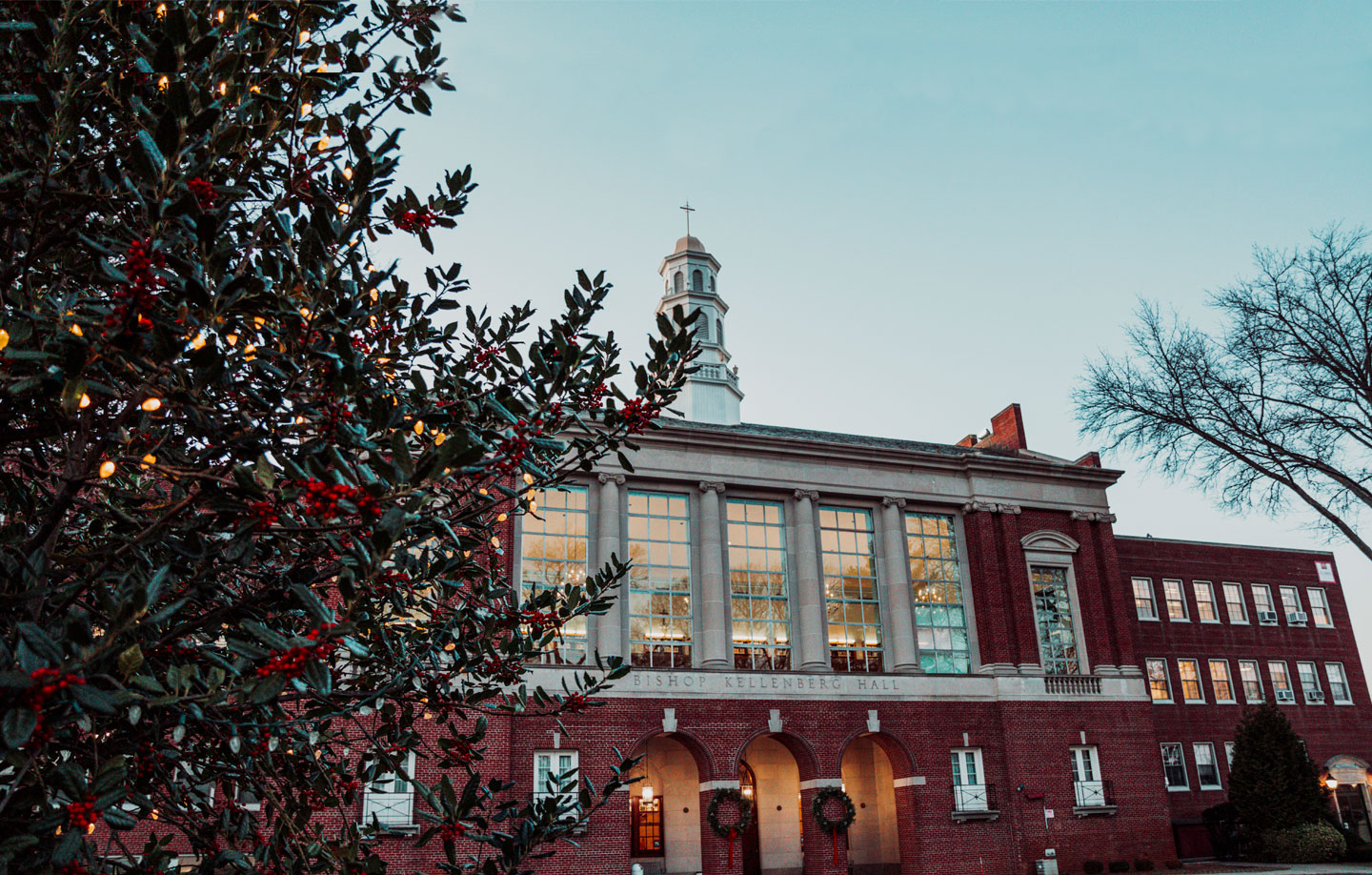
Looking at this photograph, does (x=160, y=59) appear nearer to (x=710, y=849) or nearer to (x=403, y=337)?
(x=403, y=337)

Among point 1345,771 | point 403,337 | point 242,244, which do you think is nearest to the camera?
point 242,244

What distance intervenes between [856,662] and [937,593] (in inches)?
144

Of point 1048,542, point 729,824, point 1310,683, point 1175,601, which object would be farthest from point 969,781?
point 1310,683

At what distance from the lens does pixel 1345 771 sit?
3388cm

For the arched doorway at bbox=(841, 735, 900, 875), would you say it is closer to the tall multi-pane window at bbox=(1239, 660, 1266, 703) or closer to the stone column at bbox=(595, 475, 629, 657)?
the stone column at bbox=(595, 475, 629, 657)

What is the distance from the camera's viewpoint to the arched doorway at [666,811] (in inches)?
1013

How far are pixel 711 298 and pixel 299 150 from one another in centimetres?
3760

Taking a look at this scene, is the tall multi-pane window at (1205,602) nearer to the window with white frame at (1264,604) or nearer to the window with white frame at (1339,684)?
the window with white frame at (1264,604)

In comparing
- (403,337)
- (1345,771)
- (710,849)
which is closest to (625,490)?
(710,849)

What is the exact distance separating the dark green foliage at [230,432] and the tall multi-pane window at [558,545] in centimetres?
2014

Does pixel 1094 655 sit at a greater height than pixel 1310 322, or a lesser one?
lesser

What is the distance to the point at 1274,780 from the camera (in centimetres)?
2820

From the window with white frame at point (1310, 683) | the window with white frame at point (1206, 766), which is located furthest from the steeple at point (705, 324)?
the window with white frame at point (1310, 683)

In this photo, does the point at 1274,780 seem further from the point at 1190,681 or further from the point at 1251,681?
the point at 1251,681
